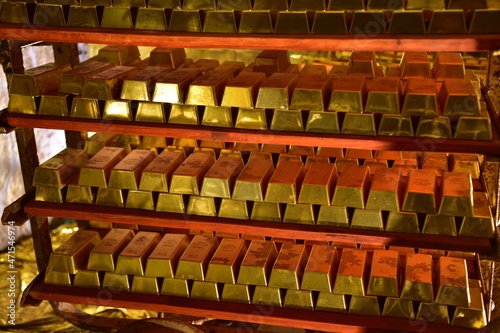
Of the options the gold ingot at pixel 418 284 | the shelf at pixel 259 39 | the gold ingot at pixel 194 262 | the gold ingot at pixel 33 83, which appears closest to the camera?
the shelf at pixel 259 39

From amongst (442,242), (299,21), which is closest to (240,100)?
(299,21)

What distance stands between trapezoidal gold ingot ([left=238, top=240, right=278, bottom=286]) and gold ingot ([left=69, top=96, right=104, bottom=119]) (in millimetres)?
934

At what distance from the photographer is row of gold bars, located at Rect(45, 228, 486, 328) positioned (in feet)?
8.36

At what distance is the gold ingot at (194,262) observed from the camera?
275 centimetres

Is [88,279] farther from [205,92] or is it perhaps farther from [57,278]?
[205,92]

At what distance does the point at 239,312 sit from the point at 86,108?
1.14 metres

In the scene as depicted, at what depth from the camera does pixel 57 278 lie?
9.57ft

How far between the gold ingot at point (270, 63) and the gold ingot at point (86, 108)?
→ 2.45 ft

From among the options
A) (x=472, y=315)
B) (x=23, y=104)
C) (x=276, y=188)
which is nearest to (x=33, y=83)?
(x=23, y=104)

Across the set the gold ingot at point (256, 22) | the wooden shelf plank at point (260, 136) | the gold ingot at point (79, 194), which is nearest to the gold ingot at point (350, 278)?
the wooden shelf plank at point (260, 136)

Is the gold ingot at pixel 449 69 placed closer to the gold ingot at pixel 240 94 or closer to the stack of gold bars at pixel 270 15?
the stack of gold bars at pixel 270 15

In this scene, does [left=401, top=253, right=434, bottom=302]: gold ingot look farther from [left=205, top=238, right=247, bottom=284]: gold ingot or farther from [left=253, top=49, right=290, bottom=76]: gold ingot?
[left=253, top=49, right=290, bottom=76]: gold ingot

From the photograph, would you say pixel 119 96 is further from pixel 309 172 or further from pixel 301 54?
pixel 301 54

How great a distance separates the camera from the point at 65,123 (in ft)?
8.56
